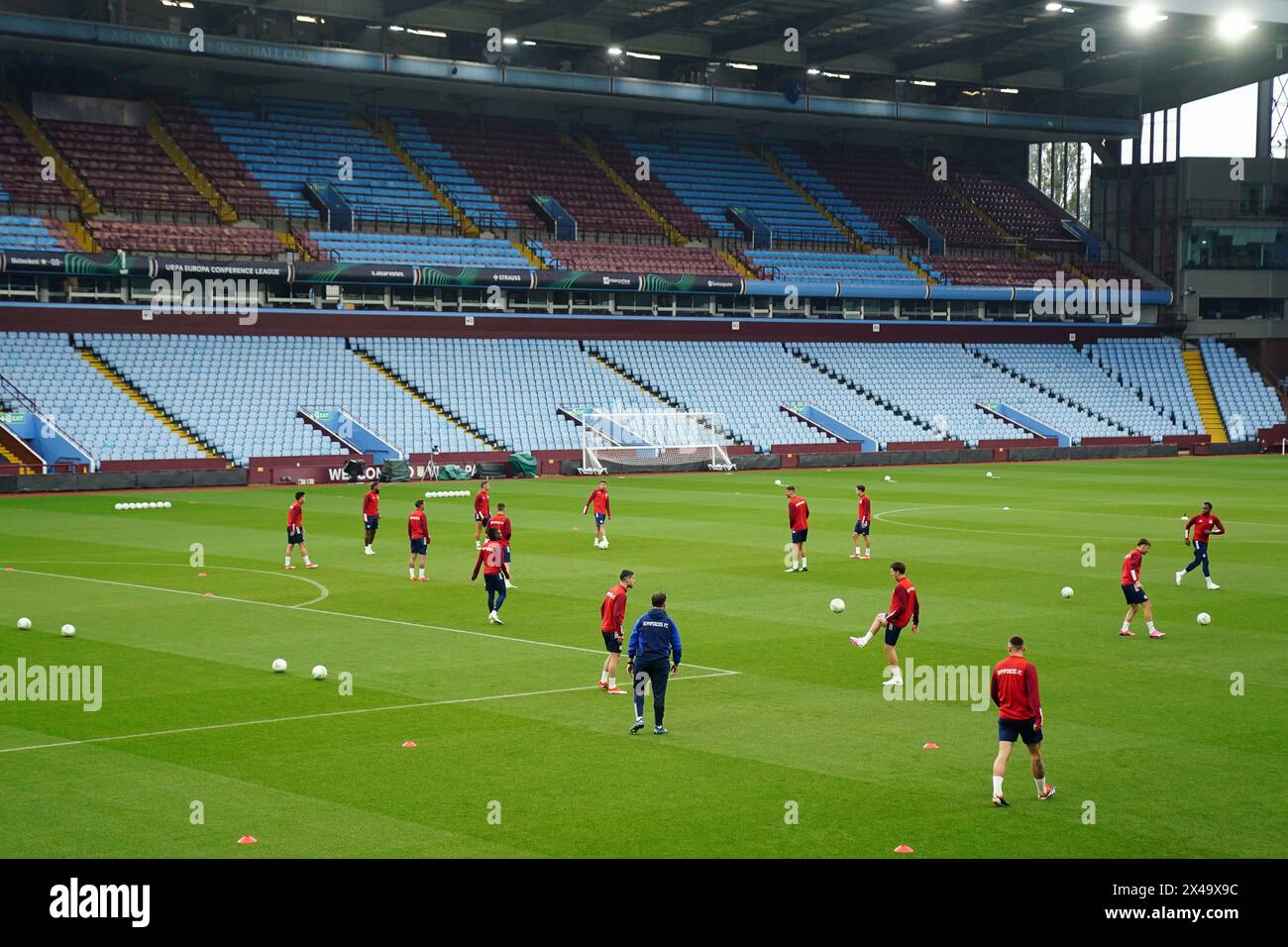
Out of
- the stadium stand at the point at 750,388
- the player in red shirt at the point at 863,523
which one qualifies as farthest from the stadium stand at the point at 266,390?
the player in red shirt at the point at 863,523

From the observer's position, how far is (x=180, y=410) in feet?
200

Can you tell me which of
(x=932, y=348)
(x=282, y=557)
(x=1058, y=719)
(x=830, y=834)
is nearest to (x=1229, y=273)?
(x=932, y=348)

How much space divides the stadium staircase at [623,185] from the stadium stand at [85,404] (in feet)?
103

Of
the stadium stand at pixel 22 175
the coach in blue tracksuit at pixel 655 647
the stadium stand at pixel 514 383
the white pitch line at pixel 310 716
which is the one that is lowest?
the white pitch line at pixel 310 716

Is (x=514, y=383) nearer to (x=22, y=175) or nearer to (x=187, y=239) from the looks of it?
(x=187, y=239)

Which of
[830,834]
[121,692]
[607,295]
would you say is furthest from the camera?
[607,295]

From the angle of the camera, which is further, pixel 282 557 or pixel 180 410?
pixel 180 410

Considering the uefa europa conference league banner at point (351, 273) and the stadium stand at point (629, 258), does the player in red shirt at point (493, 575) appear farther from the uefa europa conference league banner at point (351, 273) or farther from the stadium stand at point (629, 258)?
the stadium stand at point (629, 258)

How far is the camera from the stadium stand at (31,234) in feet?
203

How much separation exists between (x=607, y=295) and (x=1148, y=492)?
31030 millimetres

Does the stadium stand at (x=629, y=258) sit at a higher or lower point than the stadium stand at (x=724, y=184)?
lower

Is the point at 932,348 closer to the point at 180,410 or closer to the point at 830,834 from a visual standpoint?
the point at 180,410

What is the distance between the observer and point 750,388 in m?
75.3

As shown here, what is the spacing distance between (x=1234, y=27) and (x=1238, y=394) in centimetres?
2113
